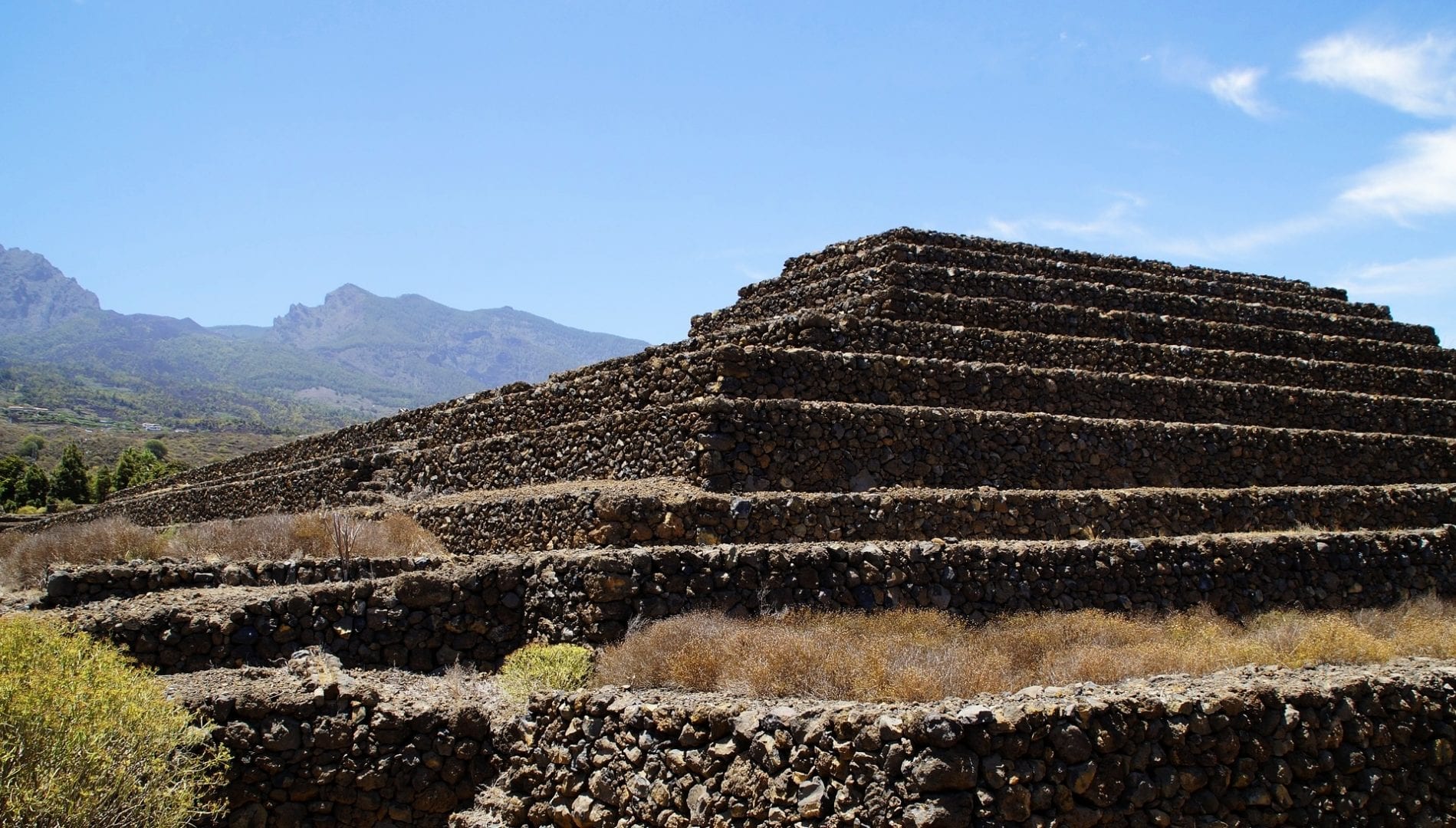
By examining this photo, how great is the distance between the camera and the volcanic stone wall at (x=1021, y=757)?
27.6 feet

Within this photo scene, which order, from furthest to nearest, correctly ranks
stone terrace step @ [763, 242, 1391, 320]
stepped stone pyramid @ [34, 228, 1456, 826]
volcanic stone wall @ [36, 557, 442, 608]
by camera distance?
stone terrace step @ [763, 242, 1391, 320] < volcanic stone wall @ [36, 557, 442, 608] < stepped stone pyramid @ [34, 228, 1456, 826]

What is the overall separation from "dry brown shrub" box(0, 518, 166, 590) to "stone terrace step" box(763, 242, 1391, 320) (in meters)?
15.6

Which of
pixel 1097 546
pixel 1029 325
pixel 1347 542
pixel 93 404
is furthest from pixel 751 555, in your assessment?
pixel 93 404

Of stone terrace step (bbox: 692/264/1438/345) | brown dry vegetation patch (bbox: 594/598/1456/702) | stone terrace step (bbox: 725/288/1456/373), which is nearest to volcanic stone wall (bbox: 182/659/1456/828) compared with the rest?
brown dry vegetation patch (bbox: 594/598/1456/702)

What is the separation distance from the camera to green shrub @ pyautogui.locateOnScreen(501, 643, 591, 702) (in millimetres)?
11805

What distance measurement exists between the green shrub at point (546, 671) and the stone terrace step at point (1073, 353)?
Result: 8508 mm

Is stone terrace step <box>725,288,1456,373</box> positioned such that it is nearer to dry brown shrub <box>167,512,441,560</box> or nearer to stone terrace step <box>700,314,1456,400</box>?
stone terrace step <box>700,314,1456,400</box>

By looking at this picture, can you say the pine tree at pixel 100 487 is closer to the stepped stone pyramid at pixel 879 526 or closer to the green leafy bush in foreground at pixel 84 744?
the stepped stone pyramid at pixel 879 526

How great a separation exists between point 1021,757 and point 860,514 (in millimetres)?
8112

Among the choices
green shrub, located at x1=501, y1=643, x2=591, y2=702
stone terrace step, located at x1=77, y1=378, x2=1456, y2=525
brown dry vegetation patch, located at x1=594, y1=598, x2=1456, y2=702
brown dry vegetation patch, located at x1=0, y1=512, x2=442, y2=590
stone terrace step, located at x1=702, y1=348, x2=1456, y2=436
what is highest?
stone terrace step, located at x1=702, y1=348, x2=1456, y2=436

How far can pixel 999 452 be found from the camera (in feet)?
63.2

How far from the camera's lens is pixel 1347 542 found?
60.9 feet

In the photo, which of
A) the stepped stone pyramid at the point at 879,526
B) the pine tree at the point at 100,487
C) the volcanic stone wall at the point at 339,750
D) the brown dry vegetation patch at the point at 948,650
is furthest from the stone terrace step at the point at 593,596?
the pine tree at the point at 100,487

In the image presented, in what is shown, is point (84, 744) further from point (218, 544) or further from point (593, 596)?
point (218, 544)
